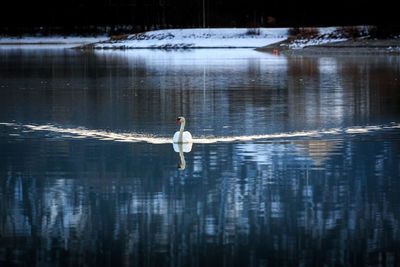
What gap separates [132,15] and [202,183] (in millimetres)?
114752

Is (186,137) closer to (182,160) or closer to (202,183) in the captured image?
(182,160)

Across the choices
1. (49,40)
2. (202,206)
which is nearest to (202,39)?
(49,40)

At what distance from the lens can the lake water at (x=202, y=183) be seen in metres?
8.97

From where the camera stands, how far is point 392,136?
17.3m

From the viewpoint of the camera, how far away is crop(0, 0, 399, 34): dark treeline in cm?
11419

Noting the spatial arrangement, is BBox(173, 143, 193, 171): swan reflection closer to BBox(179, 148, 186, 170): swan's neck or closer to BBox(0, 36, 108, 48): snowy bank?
BBox(179, 148, 186, 170): swan's neck

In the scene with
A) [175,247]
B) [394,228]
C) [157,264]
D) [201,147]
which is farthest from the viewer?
[201,147]

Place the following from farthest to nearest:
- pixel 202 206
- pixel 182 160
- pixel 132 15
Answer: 1. pixel 132 15
2. pixel 182 160
3. pixel 202 206

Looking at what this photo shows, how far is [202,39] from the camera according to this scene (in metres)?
98.9

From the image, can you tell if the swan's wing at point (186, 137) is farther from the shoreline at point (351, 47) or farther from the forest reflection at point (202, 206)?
the shoreline at point (351, 47)

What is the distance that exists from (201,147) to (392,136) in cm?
419

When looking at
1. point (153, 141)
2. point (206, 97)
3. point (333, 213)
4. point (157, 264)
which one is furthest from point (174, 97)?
point (157, 264)

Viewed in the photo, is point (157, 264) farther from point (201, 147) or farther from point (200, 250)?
point (201, 147)

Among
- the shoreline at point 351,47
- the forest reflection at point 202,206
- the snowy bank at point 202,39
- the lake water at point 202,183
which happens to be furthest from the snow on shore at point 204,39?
the forest reflection at point 202,206
